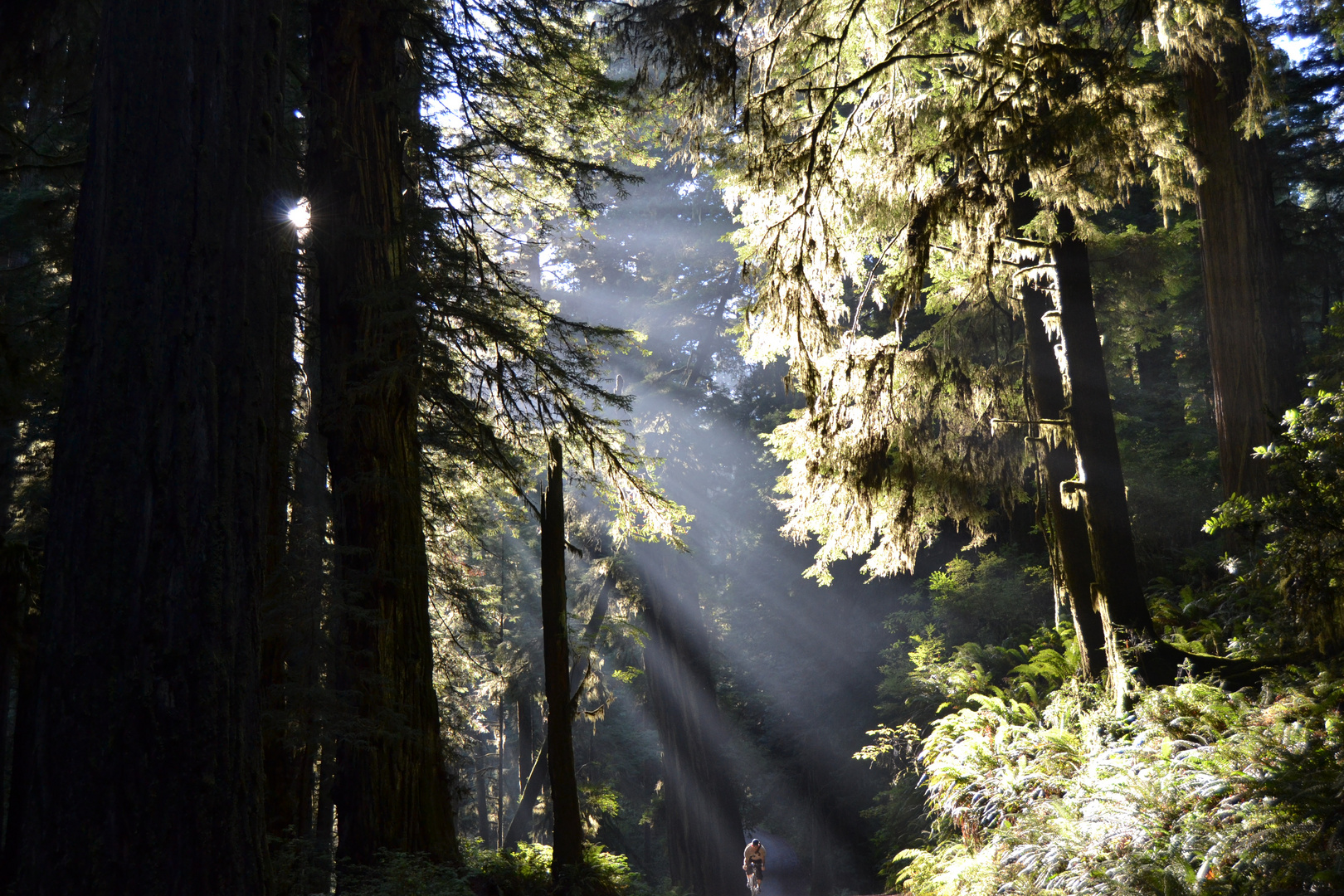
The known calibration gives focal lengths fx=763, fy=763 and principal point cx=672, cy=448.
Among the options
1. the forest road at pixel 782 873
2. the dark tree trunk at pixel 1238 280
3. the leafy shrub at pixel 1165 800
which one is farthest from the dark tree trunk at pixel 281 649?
the forest road at pixel 782 873

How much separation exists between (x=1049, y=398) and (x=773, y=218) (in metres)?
3.62

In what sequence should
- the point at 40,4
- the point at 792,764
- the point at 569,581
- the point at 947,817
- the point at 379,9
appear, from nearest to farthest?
1. the point at 40,4
2. the point at 379,9
3. the point at 947,817
4. the point at 792,764
5. the point at 569,581

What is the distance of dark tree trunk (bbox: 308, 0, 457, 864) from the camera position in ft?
18.5

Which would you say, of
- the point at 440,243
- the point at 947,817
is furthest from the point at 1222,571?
the point at 440,243

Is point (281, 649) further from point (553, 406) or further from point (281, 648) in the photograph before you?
point (553, 406)

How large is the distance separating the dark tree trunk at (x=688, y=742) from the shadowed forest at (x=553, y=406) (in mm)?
4418

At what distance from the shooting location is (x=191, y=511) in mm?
2775

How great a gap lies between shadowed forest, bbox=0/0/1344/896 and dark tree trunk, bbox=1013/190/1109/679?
0.05 metres

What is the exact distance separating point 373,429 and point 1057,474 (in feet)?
22.1

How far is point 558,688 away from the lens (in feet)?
24.9

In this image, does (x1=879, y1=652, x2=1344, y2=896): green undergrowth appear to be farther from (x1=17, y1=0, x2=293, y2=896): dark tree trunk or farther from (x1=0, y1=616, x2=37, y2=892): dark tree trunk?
(x1=0, y1=616, x2=37, y2=892): dark tree trunk

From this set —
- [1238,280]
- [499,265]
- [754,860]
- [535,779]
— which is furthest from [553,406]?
[535,779]

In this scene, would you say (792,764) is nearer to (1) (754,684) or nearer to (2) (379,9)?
(1) (754,684)

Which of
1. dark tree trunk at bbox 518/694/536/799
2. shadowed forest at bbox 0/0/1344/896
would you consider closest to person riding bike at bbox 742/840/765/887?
shadowed forest at bbox 0/0/1344/896
